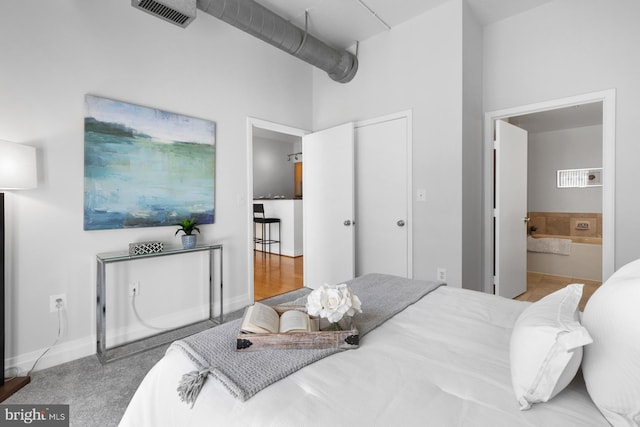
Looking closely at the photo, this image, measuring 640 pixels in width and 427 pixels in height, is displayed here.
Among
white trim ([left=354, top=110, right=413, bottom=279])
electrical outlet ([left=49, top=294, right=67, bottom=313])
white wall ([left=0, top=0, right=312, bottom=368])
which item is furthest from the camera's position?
white trim ([left=354, top=110, right=413, bottom=279])

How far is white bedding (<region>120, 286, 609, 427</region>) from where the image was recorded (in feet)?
2.43

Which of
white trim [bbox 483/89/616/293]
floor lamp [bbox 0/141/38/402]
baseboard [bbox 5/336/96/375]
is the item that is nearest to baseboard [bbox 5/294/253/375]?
Result: baseboard [bbox 5/336/96/375]

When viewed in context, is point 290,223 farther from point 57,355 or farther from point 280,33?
point 57,355

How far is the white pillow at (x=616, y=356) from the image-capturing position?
678 mm

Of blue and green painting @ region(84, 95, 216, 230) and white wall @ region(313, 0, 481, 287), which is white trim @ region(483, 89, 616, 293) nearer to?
white wall @ region(313, 0, 481, 287)

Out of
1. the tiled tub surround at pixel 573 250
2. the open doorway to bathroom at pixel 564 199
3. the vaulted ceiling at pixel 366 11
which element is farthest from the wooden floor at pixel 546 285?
the vaulted ceiling at pixel 366 11

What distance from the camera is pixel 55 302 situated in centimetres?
213

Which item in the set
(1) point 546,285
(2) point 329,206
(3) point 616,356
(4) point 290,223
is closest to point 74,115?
(2) point 329,206

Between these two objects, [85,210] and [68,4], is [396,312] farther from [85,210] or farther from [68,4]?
[68,4]

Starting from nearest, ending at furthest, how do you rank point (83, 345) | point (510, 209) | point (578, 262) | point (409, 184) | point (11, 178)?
point (11, 178) → point (83, 345) → point (409, 184) → point (510, 209) → point (578, 262)

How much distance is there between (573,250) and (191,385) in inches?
212

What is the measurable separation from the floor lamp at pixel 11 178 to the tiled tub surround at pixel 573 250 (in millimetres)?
5944

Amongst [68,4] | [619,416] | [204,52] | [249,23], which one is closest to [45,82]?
[68,4]

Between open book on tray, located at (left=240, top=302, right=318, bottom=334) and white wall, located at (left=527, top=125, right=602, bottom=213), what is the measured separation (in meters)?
6.45
